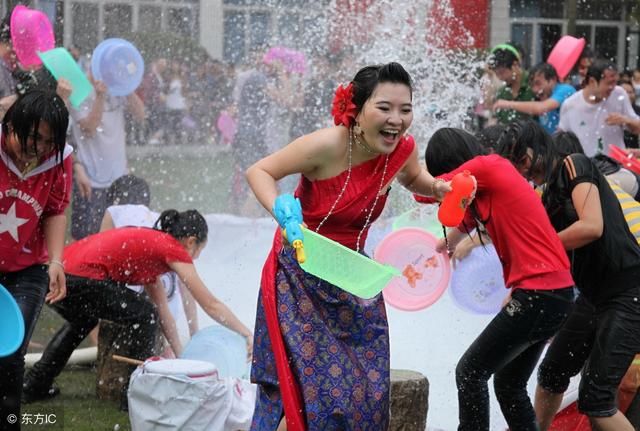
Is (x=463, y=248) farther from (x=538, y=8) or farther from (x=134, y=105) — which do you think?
(x=538, y=8)

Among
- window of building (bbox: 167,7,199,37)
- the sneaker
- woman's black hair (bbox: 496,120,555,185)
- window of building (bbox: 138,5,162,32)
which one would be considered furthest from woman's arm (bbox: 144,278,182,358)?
window of building (bbox: 167,7,199,37)

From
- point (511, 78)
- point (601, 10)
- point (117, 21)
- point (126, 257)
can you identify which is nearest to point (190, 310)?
point (126, 257)

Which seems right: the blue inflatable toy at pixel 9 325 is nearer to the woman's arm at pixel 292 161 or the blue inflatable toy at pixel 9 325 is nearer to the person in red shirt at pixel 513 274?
the woman's arm at pixel 292 161

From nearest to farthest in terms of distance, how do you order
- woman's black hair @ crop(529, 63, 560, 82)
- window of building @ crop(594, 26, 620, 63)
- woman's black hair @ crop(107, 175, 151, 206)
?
woman's black hair @ crop(107, 175, 151, 206), woman's black hair @ crop(529, 63, 560, 82), window of building @ crop(594, 26, 620, 63)

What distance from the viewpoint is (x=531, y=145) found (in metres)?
4.76

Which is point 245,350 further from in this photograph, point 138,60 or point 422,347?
point 138,60

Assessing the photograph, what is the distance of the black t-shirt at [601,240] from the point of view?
187 inches

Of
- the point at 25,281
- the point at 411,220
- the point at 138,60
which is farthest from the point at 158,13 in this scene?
the point at 25,281

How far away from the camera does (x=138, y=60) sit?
30.2 ft

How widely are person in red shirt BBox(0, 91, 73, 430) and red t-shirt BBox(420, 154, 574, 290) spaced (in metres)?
1.55

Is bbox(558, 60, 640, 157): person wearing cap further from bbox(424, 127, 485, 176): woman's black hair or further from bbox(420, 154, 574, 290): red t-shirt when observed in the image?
bbox(420, 154, 574, 290): red t-shirt

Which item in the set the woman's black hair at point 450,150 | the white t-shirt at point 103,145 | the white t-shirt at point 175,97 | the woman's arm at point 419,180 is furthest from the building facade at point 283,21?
the woman's arm at point 419,180

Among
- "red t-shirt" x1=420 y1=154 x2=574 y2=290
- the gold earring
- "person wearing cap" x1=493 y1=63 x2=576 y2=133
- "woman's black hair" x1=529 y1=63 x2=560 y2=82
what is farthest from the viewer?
"woman's black hair" x1=529 y1=63 x2=560 y2=82

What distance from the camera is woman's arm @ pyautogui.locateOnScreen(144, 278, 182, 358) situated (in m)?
6.32
